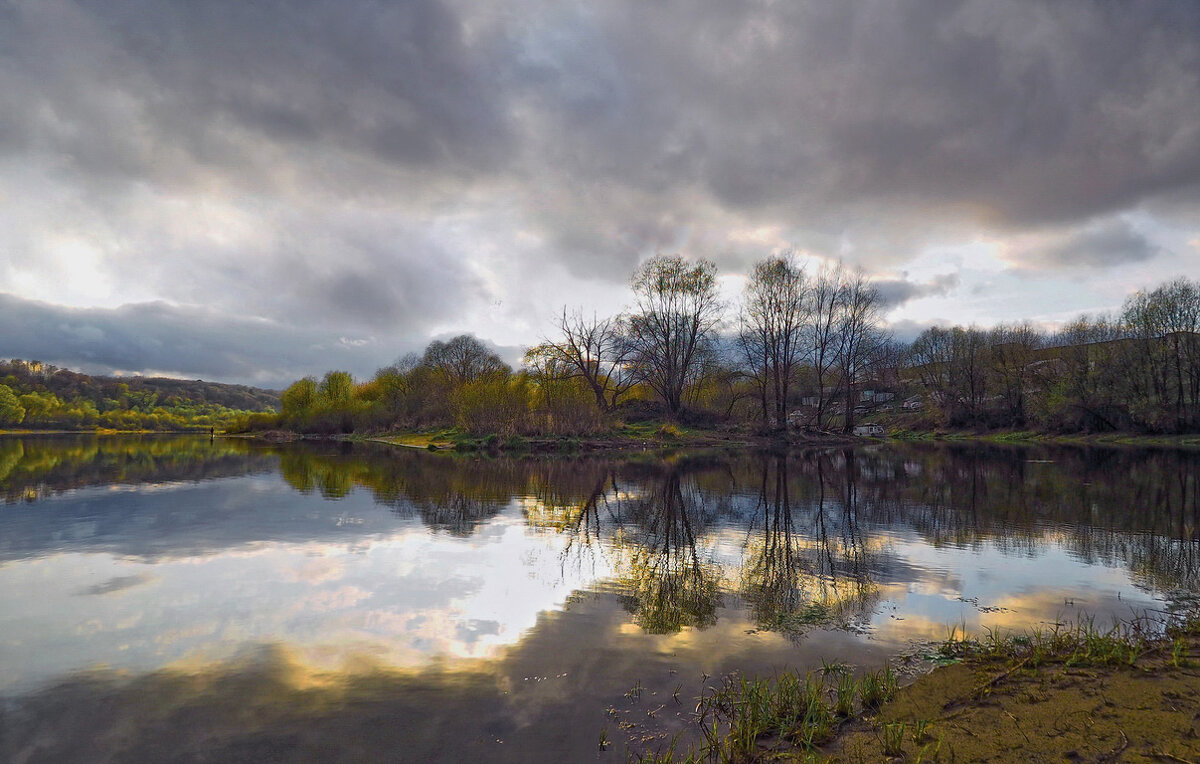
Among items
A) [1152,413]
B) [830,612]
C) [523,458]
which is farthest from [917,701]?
[1152,413]

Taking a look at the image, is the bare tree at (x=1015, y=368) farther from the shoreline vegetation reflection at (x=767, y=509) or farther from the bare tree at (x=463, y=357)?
the bare tree at (x=463, y=357)

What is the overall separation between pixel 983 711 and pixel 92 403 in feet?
434

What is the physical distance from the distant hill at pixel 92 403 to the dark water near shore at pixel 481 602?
336 feet

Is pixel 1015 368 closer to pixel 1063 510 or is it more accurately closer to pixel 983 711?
pixel 1063 510

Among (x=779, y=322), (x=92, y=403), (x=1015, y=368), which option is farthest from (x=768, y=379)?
(x=92, y=403)

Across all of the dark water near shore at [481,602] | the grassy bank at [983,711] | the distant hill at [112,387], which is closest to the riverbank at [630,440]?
Answer: the dark water near shore at [481,602]

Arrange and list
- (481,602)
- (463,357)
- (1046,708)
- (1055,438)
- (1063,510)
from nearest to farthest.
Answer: (1046,708) < (481,602) < (1063,510) < (1055,438) < (463,357)

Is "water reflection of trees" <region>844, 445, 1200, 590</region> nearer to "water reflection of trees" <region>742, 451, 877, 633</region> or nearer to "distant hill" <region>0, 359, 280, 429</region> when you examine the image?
"water reflection of trees" <region>742, 451, 877, 633</region>

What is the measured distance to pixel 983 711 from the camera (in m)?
3.73

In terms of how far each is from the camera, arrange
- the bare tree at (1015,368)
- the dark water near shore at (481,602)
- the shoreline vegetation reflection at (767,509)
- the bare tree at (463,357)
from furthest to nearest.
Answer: the bare tree at (463,357), the bare tree at (1015,368), the shoreline vegetation reflection at (767,509), the dark water near shore at (481,602)

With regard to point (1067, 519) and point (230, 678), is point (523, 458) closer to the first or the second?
point (1067, 519)

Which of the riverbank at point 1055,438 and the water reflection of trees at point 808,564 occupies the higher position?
the riverbank at point 1055,438

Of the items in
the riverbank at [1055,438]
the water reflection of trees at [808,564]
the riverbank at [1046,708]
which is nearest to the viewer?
the riverbank at [1046,708]

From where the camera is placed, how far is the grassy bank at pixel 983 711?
3.24 m
